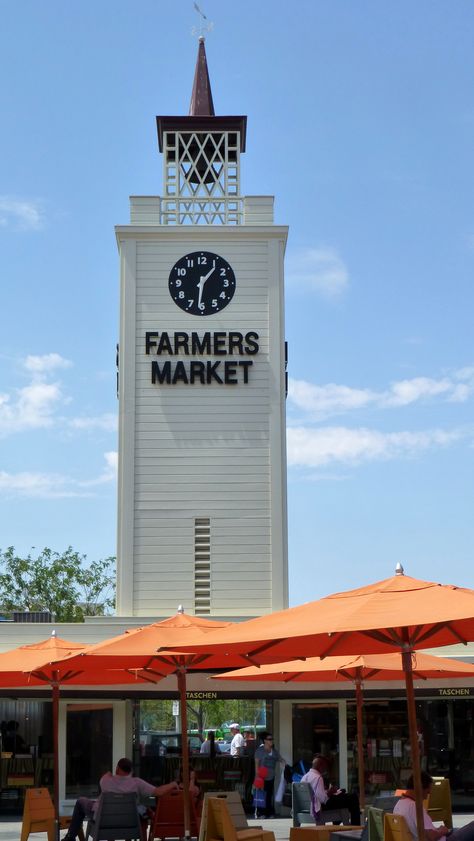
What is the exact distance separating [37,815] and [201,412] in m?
16.4

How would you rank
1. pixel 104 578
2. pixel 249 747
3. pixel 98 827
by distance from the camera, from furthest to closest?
pixel 104 578 → pixel 249 747 → pixel 98 827

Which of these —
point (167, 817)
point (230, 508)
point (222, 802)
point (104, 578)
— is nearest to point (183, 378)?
point (230, 508)

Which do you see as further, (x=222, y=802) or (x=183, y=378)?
(x=183, y=378)

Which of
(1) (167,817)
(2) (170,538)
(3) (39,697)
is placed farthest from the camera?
(2) (170,538)

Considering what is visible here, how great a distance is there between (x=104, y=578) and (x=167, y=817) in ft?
160

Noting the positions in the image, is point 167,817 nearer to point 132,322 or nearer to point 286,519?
point 286,519

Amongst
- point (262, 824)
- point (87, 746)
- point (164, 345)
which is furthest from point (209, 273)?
point (262, 824)

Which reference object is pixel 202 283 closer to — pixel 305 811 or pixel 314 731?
Answer: pixel 314 731

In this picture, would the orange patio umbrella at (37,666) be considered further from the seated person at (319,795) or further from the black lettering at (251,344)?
the black lettering at (251,344)

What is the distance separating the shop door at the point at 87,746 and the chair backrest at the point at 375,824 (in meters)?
13.8

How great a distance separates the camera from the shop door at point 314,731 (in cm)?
2564

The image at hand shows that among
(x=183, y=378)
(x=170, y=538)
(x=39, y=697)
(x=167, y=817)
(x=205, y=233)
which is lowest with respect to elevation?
(x=167, y=817)

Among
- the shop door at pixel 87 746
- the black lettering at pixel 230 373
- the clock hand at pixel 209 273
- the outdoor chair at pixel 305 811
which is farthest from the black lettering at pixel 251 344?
the outdoor chair at pixel 305 811

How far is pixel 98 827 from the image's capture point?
14.5m
